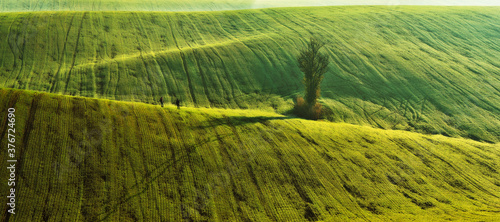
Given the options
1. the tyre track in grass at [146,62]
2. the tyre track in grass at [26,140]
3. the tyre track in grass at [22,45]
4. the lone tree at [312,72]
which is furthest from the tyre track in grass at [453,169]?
the tyre track in grass at [22,45]

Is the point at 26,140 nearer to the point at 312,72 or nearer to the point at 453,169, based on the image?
the point at 312,72

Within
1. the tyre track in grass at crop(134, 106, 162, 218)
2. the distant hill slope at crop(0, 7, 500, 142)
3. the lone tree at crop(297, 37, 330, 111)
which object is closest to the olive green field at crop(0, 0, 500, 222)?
the tyre track in grass at crop(134, 106, 162, 218)

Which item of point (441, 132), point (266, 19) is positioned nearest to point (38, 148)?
point (441, 132)

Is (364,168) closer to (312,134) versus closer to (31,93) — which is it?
(312,134)

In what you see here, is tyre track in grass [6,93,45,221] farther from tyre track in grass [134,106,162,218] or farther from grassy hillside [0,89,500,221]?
tyre track in grass [134,106,162,218]

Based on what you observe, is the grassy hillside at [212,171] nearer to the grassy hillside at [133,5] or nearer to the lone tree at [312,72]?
the lone tree at [312,72]

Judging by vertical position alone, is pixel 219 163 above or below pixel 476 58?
below
